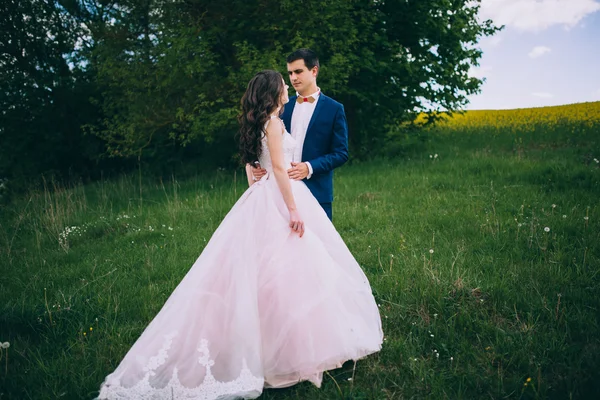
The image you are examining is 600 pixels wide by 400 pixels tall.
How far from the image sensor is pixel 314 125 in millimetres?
4117

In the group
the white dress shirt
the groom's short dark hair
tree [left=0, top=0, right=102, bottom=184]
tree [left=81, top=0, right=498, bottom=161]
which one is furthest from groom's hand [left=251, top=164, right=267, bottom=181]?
tree [left=0, top=0, right=102, bottom=184]

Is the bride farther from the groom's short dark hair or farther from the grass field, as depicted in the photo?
the groom's short dark hair

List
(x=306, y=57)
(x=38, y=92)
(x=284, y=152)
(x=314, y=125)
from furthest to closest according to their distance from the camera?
(x=38, y=92) → (x=314, y=125) → (x=306, y=57) → (x=284, y=152)

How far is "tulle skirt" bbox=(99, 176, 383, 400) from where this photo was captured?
9.70 feet

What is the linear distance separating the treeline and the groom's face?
22.0 feet

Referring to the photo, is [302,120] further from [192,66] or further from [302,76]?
[192,66]

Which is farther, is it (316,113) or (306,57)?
(316,113)

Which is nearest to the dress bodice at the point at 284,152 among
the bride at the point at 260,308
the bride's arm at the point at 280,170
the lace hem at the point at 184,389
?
the bride at the point at 260,308

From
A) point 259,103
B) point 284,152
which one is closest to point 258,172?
point 284,152

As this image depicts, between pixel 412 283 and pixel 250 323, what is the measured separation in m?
2.19

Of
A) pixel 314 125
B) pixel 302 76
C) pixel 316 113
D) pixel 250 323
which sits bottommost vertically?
pixel 250 323

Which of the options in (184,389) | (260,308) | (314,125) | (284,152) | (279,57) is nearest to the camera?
(184,389)

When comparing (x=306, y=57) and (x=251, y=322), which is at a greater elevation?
(x=306, y=57)

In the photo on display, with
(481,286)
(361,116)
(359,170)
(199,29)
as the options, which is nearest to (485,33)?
(361,116)
